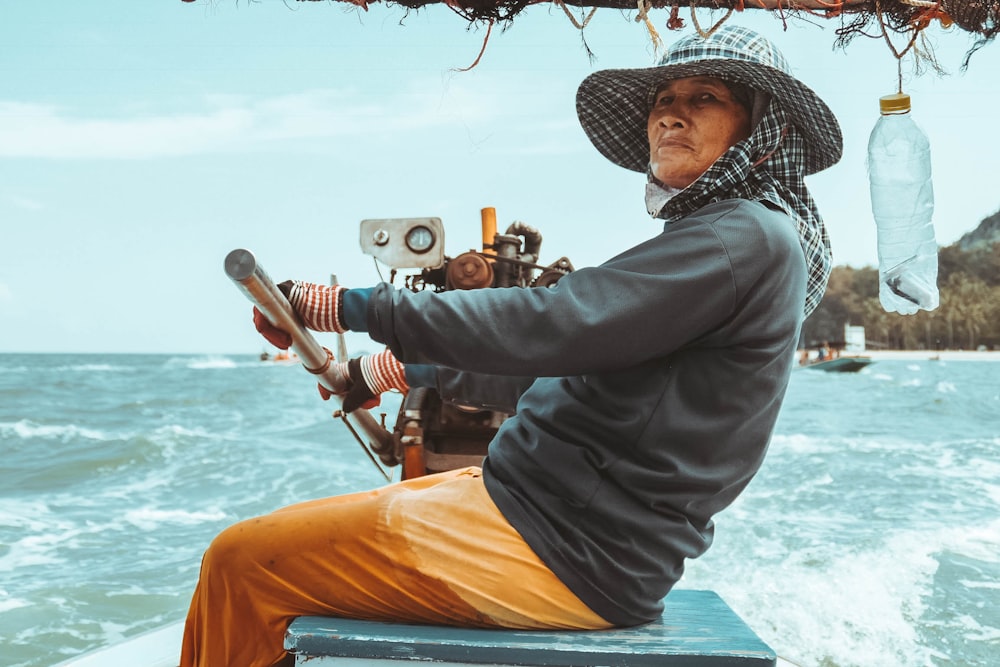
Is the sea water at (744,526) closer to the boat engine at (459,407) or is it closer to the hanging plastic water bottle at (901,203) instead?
the boat engine at (459,407)

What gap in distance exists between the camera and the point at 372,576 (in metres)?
1.39

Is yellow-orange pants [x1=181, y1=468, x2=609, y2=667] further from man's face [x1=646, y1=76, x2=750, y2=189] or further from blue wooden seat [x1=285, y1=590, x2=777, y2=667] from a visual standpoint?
man's face [x1=646, y1=76, x2=750, y2=189]

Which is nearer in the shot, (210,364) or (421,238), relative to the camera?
(421,238)

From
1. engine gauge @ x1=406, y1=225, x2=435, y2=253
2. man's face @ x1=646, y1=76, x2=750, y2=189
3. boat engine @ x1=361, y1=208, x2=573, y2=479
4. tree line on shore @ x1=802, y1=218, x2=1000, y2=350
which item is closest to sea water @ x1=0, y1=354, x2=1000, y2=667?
boat engine @ x1=361, y1=208, x2=573, y2=479

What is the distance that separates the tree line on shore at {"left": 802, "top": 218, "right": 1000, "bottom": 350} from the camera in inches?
1967

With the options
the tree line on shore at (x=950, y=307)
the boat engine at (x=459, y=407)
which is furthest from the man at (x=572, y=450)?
the tree line on shore at (x=950, y=307)

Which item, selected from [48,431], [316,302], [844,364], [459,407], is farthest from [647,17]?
[844,364]

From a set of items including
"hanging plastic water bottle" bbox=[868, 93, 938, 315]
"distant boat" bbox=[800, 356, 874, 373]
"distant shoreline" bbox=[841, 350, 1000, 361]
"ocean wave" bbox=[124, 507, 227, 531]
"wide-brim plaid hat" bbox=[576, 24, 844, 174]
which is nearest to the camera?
"wide-brim plaid hat" bbox=[576, 24, 844, 174]

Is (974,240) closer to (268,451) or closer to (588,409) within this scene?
(268,451)

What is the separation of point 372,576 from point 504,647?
0.77 ft

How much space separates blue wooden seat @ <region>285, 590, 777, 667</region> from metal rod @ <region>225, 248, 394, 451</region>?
462mm

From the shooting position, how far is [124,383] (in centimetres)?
3509

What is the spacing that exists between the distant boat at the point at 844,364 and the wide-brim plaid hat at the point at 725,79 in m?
46.3

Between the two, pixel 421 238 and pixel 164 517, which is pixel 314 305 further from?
pixel 164 517
